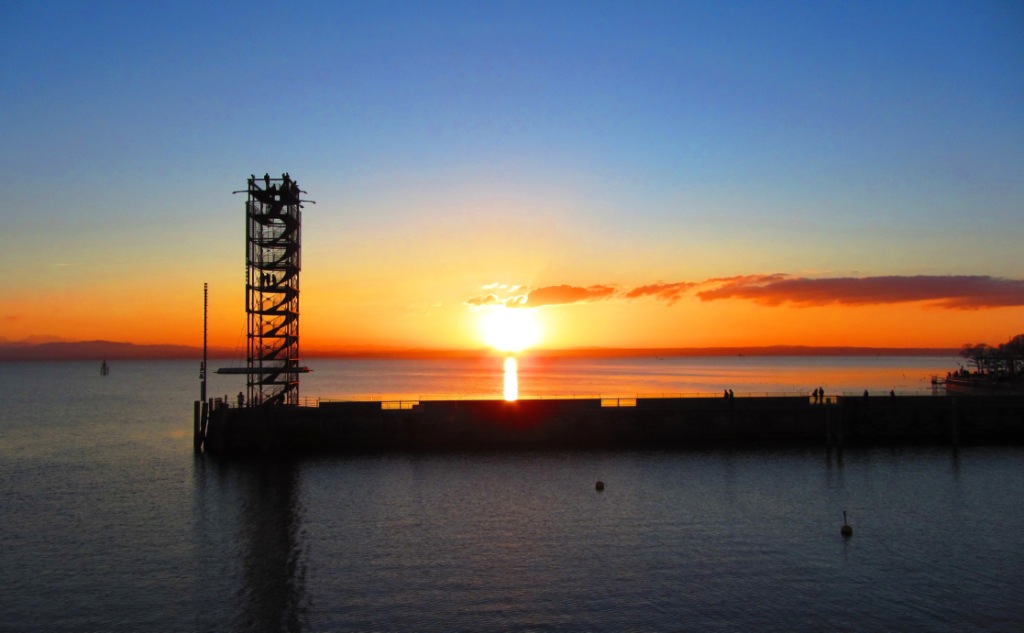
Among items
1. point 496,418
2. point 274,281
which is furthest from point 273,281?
point 496,418

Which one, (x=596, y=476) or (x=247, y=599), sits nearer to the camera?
(x=247, y=599)

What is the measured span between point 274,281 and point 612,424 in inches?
1132

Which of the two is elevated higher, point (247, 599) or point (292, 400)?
point (292, 400)


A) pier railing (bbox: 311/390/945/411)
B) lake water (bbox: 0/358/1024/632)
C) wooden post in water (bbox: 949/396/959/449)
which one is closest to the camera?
lake water (bbox: 0/358/1024/632)

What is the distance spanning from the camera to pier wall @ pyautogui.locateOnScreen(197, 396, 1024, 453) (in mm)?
52312

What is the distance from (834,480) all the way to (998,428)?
2403 cm

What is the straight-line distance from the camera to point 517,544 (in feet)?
96.5

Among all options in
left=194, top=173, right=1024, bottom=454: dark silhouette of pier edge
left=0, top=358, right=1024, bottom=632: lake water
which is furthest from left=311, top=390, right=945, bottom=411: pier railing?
left=0, top=358, right=1024, bottom=632: lake water

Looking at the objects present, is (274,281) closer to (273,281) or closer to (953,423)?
(273,281)

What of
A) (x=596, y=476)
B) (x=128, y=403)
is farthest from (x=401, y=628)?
(x=128, y=403)

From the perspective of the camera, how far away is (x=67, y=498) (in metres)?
39.3


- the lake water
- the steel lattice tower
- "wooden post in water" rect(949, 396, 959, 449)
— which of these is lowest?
the lake water

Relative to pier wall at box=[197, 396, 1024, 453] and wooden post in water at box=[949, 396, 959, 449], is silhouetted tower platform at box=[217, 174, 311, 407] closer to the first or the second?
pier wall at box=[197, 396, 1024, 453]

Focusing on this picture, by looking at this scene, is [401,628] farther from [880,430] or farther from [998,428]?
[998,428]
